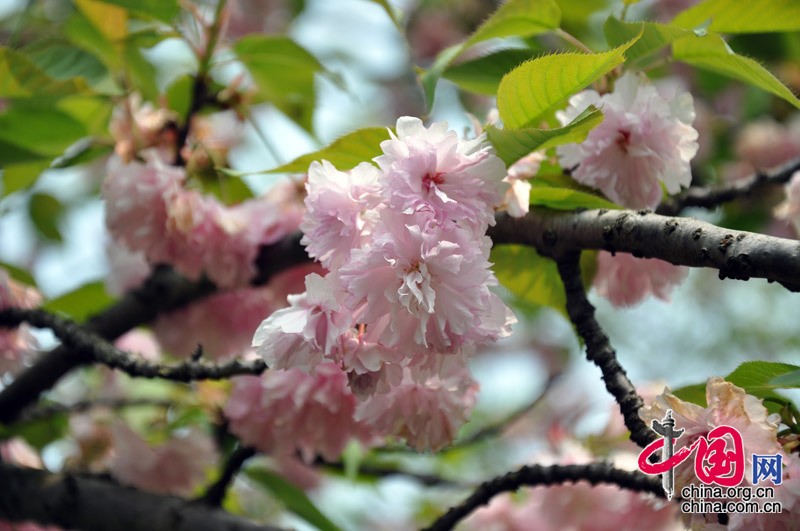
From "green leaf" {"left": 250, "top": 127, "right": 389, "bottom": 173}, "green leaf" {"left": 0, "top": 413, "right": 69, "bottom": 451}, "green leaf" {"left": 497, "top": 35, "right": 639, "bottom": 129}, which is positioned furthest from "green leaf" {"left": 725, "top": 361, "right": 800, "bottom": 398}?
"green leaf" {"left": 0, "top": 413, "right": 69, "bottom": 451}

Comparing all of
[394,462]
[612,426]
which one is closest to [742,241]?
[612,426]

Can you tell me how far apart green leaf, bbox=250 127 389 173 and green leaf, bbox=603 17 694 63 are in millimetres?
304

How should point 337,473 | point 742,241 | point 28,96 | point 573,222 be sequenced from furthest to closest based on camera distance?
point 337,473, point 28,96, point 573,222, point 742,241

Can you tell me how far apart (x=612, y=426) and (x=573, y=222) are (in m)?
0.87

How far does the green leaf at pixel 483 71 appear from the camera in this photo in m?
1.14

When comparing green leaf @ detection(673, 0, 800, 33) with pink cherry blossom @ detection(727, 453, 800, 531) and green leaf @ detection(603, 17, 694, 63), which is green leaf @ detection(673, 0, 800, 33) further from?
pink cherry blossom @ detection(727, 453, 800, 531)

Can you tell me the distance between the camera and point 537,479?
107 centimetres

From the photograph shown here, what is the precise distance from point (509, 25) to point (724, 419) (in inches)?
22.2

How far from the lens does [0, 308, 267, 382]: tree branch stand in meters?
1.01

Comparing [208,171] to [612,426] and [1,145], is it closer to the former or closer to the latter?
[1,145]

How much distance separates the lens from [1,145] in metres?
1.33

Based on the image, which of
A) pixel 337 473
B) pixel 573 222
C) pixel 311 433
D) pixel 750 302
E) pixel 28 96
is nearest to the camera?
pixel 573 222

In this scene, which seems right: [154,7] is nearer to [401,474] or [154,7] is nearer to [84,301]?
[84,301]

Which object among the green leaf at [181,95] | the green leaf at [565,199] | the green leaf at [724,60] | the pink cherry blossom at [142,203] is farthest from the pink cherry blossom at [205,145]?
the green leaf at [724,60]
